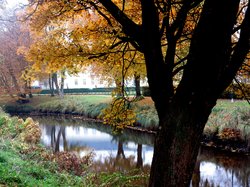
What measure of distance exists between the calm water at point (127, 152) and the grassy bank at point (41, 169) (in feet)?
6.53

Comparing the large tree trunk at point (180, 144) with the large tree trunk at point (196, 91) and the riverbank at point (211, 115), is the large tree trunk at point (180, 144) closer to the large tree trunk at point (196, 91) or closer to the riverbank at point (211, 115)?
the large tree trunk at point (196, 91)

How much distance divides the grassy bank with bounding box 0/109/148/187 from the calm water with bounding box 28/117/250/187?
199 centimetres

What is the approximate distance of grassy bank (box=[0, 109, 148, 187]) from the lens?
6427 mm

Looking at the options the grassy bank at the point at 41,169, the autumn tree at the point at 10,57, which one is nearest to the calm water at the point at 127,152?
the grassy bank at the point at 41,169

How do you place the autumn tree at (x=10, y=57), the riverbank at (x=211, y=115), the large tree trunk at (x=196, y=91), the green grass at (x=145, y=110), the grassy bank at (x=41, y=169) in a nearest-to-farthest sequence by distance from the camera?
1. the large tree trunk at (x=196, y=91)
2. the grassy bank at (x=41, y=169)
3. the riverbank at (x=211, y=115)
4. the green grass at (x=145, y=110)
5. the autumn tree at (x=10, y=57)

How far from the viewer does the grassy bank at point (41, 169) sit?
253 inches

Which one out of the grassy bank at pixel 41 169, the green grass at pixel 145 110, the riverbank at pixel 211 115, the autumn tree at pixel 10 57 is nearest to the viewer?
the grassy bank at pixel 41 169

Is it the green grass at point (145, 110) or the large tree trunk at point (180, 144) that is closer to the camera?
the large tree trunk at point (180, 144)

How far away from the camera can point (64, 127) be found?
23.8 metres

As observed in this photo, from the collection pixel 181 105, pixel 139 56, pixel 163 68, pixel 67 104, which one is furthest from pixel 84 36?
pixel 67 104

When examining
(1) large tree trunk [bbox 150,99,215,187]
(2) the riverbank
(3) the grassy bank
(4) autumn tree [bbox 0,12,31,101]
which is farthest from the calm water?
(4) autumn tree [bbox 0,12,31,101]

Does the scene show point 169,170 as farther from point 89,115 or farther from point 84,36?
point 89,115

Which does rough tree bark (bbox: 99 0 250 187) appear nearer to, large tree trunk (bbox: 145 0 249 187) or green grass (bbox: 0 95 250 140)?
large tree trunk (bbox: 145 0 249 187)

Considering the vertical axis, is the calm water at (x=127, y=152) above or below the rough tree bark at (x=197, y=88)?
below
